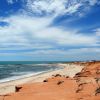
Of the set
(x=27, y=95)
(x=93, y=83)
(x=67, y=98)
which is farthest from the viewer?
(x=93, y=83)

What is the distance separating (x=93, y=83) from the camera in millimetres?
11578

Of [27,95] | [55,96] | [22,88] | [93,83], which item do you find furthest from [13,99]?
[93,83]

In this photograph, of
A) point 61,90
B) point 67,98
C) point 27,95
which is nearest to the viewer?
point 67,98

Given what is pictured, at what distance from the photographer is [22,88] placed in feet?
39.6

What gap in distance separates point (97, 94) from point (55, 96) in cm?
169

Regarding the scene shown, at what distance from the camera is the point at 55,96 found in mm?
9594

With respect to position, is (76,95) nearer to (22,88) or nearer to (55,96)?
(55,96)

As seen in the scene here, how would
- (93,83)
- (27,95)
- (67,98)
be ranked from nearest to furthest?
(67,98) < (27,95) < (93,83)

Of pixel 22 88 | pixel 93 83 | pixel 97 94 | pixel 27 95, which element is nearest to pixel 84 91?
pixel 97 94

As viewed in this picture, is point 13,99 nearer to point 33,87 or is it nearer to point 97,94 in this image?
point 33,87

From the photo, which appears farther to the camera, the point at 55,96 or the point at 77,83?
the point at 77,83

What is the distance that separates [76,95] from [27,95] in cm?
209

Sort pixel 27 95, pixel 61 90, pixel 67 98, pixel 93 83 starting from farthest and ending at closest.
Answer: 1. pixel 93 83
2. pixel 61 90
3. pixel 27 95
4. pixel 67 98

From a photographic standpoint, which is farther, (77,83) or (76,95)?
(77,83)
